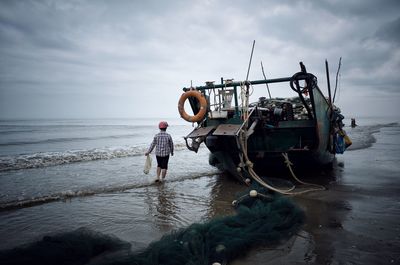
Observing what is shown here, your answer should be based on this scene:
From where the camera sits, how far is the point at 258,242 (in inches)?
139

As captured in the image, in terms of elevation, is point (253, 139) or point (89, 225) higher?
point (253, 139)

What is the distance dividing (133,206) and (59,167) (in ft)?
23.7

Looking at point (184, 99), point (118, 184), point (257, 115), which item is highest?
point (184, 99)

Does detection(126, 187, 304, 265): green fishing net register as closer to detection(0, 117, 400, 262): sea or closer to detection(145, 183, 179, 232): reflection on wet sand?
detection(0, 117, 400, 262): sea

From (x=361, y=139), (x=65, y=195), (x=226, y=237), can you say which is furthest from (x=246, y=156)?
(x=361, y=139)

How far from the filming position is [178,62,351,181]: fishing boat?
22.4ft

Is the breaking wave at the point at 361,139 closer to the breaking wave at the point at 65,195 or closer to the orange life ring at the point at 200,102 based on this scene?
the orange life ring at the point at 200,102

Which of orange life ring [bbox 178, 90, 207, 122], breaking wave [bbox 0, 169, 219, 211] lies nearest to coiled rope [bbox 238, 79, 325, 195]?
orange life ring [bbox 178, 90, 207, 122]

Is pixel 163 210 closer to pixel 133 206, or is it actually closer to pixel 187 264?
pixel 133 206

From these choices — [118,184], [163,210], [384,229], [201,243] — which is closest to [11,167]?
[118,184]

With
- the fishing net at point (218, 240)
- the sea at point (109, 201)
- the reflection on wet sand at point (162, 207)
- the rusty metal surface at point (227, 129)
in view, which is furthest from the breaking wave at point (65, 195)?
the fishing net at point (218, 240)

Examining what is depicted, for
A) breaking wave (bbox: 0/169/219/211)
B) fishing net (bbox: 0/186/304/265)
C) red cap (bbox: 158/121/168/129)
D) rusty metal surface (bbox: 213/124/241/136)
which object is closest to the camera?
fishing net (bbox: 0/186/304/265)

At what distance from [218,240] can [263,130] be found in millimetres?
4550

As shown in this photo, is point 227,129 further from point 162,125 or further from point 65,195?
point 65,195
